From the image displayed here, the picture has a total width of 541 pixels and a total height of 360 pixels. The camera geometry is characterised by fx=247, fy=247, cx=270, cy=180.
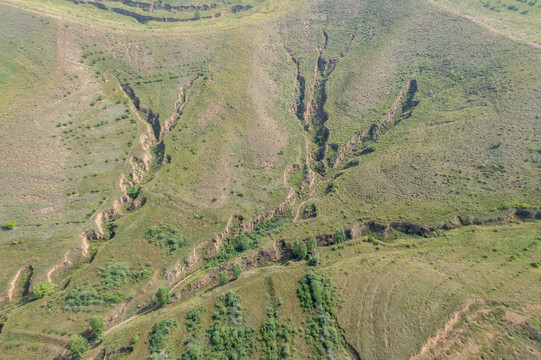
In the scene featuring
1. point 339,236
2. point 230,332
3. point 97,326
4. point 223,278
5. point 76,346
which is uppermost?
point 339,236

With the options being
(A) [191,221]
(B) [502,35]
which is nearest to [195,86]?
(A) [191,221]

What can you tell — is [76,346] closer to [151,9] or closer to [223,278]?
[223,278]

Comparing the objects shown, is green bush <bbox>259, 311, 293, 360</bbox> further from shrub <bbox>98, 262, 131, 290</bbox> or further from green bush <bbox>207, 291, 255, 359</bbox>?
shrub <bbox>98, 262, 131, 290</bbox>

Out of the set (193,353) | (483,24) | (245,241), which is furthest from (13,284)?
(483,24)

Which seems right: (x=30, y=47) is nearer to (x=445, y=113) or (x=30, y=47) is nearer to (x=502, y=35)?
(x=445, y=113)

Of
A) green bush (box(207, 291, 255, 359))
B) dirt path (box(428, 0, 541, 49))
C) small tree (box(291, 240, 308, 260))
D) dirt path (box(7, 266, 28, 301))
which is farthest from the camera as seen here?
dirt path (box(428, 0, 541, 49))

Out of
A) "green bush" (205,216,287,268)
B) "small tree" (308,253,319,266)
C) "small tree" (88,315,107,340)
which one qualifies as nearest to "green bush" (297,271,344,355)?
"small tree" (308,253,319,266)
